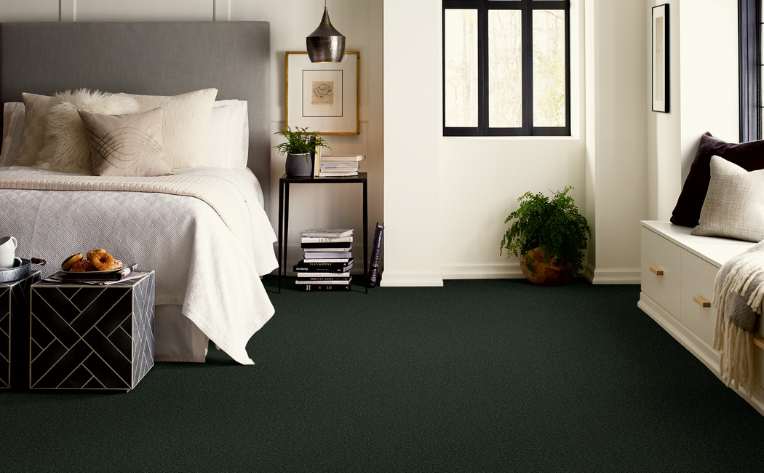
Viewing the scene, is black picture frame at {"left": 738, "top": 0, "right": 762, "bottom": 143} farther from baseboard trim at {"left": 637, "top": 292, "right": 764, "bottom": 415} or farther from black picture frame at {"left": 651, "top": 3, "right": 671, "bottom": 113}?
baseboard trim at {"left": 637, "top": 292, "right": 764, "bottom": 415}

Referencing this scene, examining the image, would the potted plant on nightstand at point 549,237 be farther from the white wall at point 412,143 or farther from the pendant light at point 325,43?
the pendant light at point 325,43

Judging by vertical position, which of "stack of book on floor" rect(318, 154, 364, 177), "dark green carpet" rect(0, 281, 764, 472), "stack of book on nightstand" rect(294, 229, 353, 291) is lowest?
"dark green carpet" rect(0, 281, 764, 472)

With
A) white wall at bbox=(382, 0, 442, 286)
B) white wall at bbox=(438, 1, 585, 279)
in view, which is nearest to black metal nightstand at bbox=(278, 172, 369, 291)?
white wall at bbox=(382, 0, 442, 286)

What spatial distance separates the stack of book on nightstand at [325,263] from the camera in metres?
5.65

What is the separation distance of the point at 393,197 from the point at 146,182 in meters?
1.90

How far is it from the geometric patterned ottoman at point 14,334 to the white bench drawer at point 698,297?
8.61ft

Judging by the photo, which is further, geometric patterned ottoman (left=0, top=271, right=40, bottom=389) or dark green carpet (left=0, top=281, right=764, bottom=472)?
geometric patterned ottoman (left=0, top=271, right=40, bottom=389)

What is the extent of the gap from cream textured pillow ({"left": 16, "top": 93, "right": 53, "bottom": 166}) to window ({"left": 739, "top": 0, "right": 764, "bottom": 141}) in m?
3.81

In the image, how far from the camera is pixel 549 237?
5.77 m

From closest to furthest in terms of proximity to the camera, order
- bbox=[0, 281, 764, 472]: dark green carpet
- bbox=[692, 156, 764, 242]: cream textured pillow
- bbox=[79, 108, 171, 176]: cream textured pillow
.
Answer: bbox=[0, 281, 764, 472]: dark green carpet < bbox=[692, 156, 764, 242]: cream textured pillow < bbox=[79, 108, 171, 176]: cream textured pillow

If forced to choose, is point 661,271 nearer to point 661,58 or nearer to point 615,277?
point 615,277

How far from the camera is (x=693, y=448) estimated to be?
299 cm

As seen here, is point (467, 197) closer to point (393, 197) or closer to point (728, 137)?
point (393, 197)

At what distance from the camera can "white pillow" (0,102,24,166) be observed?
5.54 meters
